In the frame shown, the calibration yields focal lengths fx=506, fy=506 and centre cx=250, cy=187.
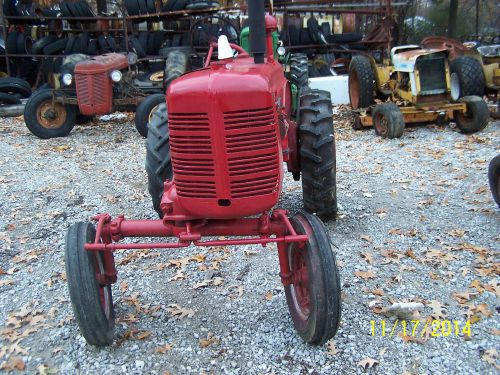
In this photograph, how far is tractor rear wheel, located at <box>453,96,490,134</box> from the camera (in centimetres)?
800

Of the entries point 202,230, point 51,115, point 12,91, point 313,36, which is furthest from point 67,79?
point 313,36

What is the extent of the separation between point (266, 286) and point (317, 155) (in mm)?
1218

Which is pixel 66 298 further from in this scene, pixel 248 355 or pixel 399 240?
pixel 399 240

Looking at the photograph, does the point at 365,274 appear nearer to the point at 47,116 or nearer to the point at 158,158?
the point at 158,158

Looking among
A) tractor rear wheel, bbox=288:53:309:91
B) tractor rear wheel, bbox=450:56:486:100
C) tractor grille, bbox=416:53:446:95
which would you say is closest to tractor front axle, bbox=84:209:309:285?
tractor rear wheel, bbox=288:53:309:91

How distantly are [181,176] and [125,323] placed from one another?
47.8 inches

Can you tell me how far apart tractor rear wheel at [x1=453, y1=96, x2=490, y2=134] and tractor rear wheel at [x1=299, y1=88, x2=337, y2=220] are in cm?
454

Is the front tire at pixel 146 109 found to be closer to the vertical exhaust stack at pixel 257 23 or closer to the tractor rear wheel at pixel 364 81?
the tractor rear wheel at pixel 364 81

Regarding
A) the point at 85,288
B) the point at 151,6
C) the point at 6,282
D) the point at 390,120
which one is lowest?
the point at 6,282

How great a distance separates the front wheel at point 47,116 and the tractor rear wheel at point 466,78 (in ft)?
22.5

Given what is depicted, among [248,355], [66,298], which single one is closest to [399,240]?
[248,355]

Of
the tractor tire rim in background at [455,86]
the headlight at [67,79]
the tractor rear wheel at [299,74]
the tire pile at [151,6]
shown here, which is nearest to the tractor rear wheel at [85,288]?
the tractor rear wheel at [299,74]

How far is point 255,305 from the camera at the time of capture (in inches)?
140

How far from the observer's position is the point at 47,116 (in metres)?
9.00
